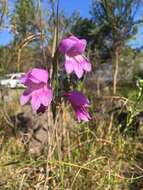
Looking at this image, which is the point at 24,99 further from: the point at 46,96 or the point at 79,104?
the point at 79,104

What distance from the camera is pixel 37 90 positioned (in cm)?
249

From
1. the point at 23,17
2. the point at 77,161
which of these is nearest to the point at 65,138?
the point at 77,161

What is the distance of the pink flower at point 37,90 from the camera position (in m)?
2.47

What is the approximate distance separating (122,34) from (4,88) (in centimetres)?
148

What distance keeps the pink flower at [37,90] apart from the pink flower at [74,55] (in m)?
0.12

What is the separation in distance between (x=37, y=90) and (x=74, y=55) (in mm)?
230

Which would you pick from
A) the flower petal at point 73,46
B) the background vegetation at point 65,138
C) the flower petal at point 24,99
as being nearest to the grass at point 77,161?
the background vegetation at point 65,138

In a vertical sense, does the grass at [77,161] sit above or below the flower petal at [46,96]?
below

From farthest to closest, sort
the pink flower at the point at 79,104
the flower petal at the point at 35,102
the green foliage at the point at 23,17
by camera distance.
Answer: the green foliage at the point at 23,17, the pink flower at the point at 79,104, the flower petal at the point at 35,102

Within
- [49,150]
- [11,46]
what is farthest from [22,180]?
[11,46]

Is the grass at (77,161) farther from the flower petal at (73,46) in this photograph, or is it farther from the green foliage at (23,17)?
the green foliage at (23,17)

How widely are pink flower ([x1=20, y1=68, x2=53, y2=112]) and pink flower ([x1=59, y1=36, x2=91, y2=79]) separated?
0.12 m

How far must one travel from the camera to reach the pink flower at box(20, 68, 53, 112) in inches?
97.3

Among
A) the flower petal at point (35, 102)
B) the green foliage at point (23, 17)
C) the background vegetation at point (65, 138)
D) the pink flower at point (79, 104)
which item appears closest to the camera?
the flower petal at point (35, 102)
